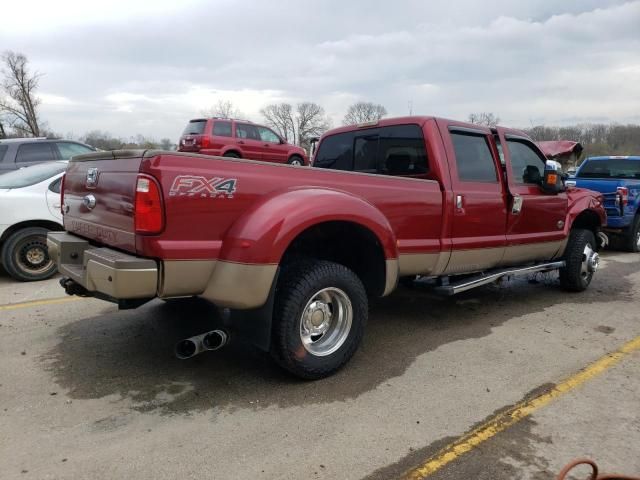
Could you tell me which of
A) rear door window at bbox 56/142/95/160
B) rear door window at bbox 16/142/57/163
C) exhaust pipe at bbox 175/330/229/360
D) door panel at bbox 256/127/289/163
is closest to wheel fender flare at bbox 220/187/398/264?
exhaust pipe at bbox 175/330/229/360

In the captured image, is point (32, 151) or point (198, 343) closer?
point (198, 343)

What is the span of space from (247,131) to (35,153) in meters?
7.79

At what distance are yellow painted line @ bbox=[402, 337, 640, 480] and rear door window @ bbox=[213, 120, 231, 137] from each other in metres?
13.9

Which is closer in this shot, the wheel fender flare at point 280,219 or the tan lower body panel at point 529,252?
the wheel fender flare at point 280,219

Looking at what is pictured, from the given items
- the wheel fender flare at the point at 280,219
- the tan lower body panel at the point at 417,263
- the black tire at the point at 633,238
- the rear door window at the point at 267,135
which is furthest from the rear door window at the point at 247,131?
the wheel fender flare at the point at 280,219

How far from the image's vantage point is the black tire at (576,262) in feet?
19.6

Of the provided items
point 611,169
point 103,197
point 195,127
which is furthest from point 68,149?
point 611,169

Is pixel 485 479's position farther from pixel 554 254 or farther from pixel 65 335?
pixel 554 254

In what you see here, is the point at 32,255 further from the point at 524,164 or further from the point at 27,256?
the point at 524,164

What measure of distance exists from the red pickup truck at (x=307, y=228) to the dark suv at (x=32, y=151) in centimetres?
736

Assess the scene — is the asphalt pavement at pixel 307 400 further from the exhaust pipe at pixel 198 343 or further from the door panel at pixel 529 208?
the door panel at pixel 529 208

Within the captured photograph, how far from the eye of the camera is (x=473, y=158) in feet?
15.3

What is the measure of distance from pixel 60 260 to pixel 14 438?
1.22 metres

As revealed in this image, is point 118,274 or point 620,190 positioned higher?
point 620,190
